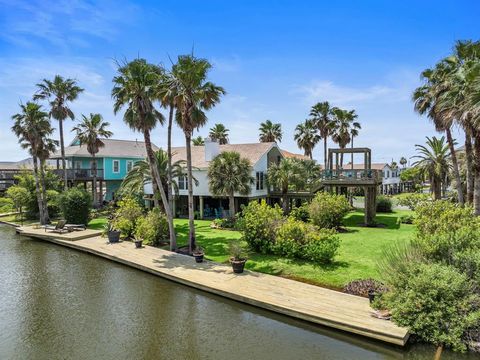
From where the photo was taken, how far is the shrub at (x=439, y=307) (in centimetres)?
920

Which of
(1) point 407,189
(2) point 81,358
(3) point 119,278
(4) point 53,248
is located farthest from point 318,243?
(1) point 407,189

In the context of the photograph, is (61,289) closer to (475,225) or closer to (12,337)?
(12,337)

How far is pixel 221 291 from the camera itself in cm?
1326

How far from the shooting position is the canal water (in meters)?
9.36

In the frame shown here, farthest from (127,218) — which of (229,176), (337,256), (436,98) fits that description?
(436,98)

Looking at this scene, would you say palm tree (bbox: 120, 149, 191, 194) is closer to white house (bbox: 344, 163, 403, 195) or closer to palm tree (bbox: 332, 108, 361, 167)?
palm tree (bbox: 332, 108, 361, 167)

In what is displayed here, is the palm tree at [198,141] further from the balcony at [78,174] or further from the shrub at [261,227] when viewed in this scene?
the shrub at [261,227]

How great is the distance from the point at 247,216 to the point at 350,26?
10.7 m

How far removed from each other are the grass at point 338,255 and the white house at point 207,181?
17.7 ft

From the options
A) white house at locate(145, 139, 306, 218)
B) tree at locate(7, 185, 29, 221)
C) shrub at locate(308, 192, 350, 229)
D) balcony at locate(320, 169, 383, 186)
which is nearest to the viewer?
shrub at locate(308, 192, 350, 229)

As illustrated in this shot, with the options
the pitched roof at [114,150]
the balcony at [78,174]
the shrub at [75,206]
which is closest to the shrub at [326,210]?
the shrub at [75,206]

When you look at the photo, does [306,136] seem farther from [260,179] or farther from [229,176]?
[229,176]

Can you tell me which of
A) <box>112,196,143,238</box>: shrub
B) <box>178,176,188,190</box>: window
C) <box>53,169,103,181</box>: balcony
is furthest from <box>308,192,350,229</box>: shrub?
<box>53,169,103,181</box>: balcony

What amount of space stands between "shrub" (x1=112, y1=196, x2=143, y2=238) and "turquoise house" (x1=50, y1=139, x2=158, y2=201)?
1792cm
